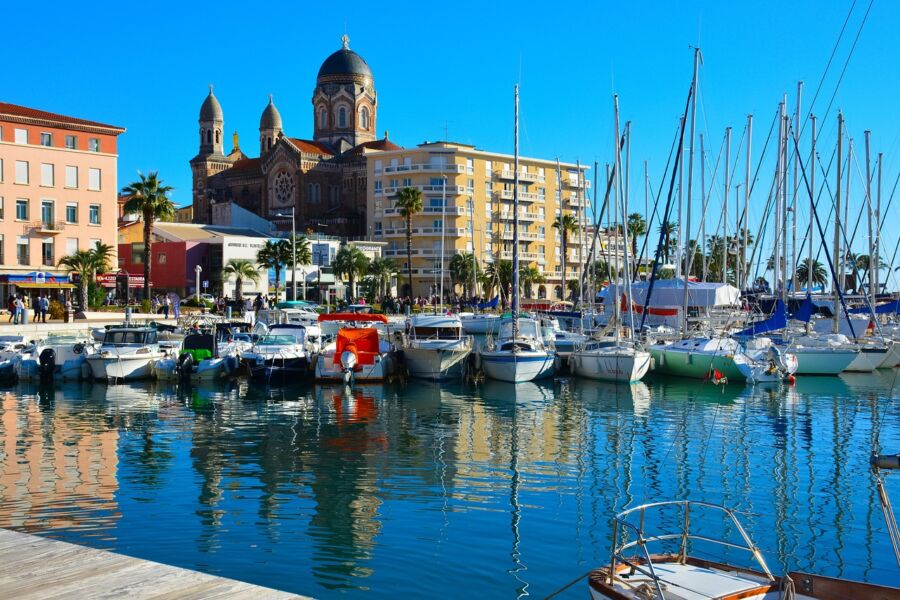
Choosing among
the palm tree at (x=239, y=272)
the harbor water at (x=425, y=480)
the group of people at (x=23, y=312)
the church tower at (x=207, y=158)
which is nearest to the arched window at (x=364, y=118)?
the church tower at (x=207, y=158)

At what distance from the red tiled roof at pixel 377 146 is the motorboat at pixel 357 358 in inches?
2838

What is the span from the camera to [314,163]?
363ft

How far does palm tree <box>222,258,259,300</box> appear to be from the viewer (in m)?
85.8

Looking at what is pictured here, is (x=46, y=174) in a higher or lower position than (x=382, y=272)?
higher

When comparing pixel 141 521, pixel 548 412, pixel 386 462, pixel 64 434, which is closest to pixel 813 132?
pixel 548 412

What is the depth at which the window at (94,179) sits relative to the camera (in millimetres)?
69438

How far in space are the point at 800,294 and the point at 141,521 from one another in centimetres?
4788

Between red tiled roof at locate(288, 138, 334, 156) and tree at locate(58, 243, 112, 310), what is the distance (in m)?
45.3

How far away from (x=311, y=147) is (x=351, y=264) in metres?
28.4

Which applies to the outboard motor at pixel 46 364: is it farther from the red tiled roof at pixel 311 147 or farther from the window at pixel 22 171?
the red tiled roof at pixel 311 147

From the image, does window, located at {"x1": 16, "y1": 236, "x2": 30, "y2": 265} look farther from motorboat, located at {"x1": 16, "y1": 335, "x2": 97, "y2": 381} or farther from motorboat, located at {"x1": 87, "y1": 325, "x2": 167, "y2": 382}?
motorboat, located at {"x1": 87, "y1": 325, "x2": 167, "y2": 382}

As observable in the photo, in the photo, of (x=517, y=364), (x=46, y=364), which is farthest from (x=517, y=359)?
(x=46, y=364)

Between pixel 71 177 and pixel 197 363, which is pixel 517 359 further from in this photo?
pixel 71 177

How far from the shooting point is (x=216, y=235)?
93688mm
